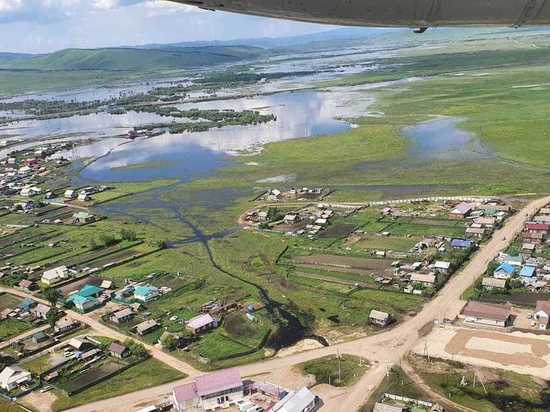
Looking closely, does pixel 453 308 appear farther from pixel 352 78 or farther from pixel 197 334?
pixel 352 78

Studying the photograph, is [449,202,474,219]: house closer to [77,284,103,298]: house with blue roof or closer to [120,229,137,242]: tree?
[120,229,137,242]: tree

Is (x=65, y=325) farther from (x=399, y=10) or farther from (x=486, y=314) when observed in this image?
(x=399, y=10)

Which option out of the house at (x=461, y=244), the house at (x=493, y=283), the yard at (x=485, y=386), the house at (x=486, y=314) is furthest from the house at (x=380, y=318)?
the house at (x=461, y=244)

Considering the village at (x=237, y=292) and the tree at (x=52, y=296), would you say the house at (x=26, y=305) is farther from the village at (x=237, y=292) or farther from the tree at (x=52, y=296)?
the tree at (x=52, y=296)

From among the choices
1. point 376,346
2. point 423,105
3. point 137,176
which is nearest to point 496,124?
point 423,105

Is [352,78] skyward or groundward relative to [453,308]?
skyward

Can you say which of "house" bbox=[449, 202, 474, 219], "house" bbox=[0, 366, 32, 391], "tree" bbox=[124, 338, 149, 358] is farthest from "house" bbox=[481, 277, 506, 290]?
"house" bbox=[0, 366, 32, 391]
